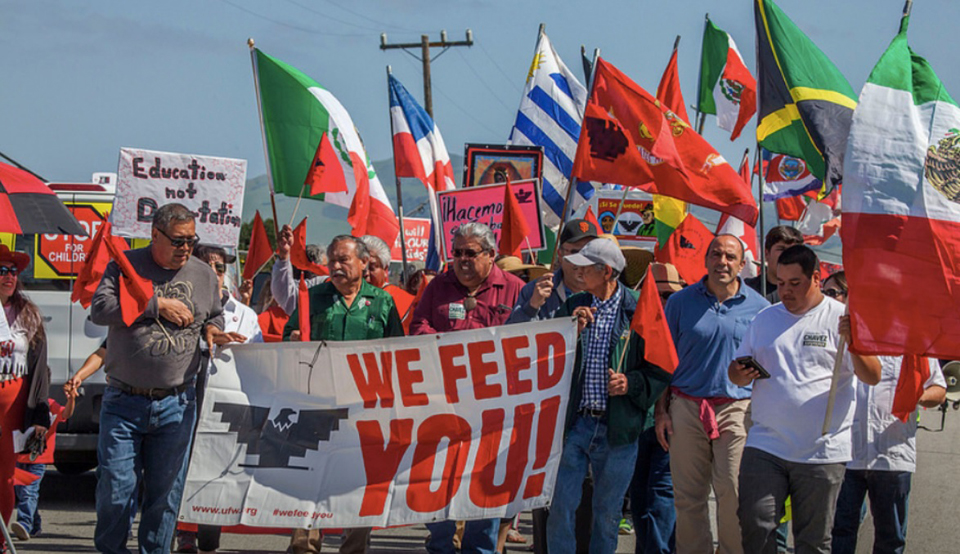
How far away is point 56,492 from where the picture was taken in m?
11.0

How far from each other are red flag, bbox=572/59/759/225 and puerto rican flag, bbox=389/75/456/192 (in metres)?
5.12

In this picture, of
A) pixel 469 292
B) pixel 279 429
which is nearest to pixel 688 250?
pixel 469 292

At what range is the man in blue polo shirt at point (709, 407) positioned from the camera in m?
6.83

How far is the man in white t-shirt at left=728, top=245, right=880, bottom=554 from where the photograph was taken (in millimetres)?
5934

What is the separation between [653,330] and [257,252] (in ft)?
17.1

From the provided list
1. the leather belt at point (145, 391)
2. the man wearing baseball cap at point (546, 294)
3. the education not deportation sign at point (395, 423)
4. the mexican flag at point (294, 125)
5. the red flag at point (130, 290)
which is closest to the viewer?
the red flag at point (130, 290)

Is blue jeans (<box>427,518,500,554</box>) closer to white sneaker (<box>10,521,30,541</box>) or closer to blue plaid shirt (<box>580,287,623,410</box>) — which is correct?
blue plaid shirt (<box>580,287,623,410</box>)

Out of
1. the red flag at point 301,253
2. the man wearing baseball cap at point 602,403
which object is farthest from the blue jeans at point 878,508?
the red flag at point 301,253

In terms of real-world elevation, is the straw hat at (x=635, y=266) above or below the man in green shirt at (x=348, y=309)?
above

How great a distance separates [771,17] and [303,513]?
16.0 feet

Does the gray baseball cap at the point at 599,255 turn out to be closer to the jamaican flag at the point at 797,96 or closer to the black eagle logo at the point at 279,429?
the black eagle logo at the point at 279,429

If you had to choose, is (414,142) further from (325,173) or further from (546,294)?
(546,294)

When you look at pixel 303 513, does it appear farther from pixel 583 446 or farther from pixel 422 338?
pixel 583 446

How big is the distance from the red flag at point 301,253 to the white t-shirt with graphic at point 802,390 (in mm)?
4550
